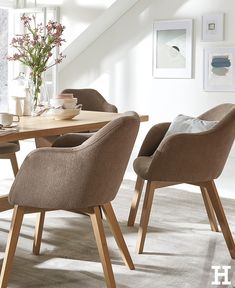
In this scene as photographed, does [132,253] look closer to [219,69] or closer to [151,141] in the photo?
[151,141]

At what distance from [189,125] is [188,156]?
0.43m

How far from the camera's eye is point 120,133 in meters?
2.55

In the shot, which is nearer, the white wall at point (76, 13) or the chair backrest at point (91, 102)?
the chair backrest at point (91, 102)

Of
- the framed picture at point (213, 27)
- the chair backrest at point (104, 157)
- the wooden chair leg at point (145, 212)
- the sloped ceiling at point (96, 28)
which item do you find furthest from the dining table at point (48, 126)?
the sloped ceiling at point (96, 28)

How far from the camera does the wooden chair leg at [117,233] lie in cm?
280

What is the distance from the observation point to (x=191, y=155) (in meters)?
3.14

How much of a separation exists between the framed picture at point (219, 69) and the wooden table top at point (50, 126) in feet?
12.3

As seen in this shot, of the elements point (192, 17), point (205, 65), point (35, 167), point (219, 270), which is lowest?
point (219, 270)

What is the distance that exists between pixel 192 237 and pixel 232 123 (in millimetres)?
813

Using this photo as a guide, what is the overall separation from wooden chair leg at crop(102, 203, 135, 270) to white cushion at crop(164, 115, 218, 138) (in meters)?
0.87

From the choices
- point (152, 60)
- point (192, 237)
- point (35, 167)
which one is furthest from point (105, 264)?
point (152, 60)

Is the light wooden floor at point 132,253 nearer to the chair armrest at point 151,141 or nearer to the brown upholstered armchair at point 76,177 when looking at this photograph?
the brown upholstered armchair at point 76,177

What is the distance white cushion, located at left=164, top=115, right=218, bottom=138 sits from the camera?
11.2ft

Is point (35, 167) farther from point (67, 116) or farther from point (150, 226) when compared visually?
point (150, 226)
